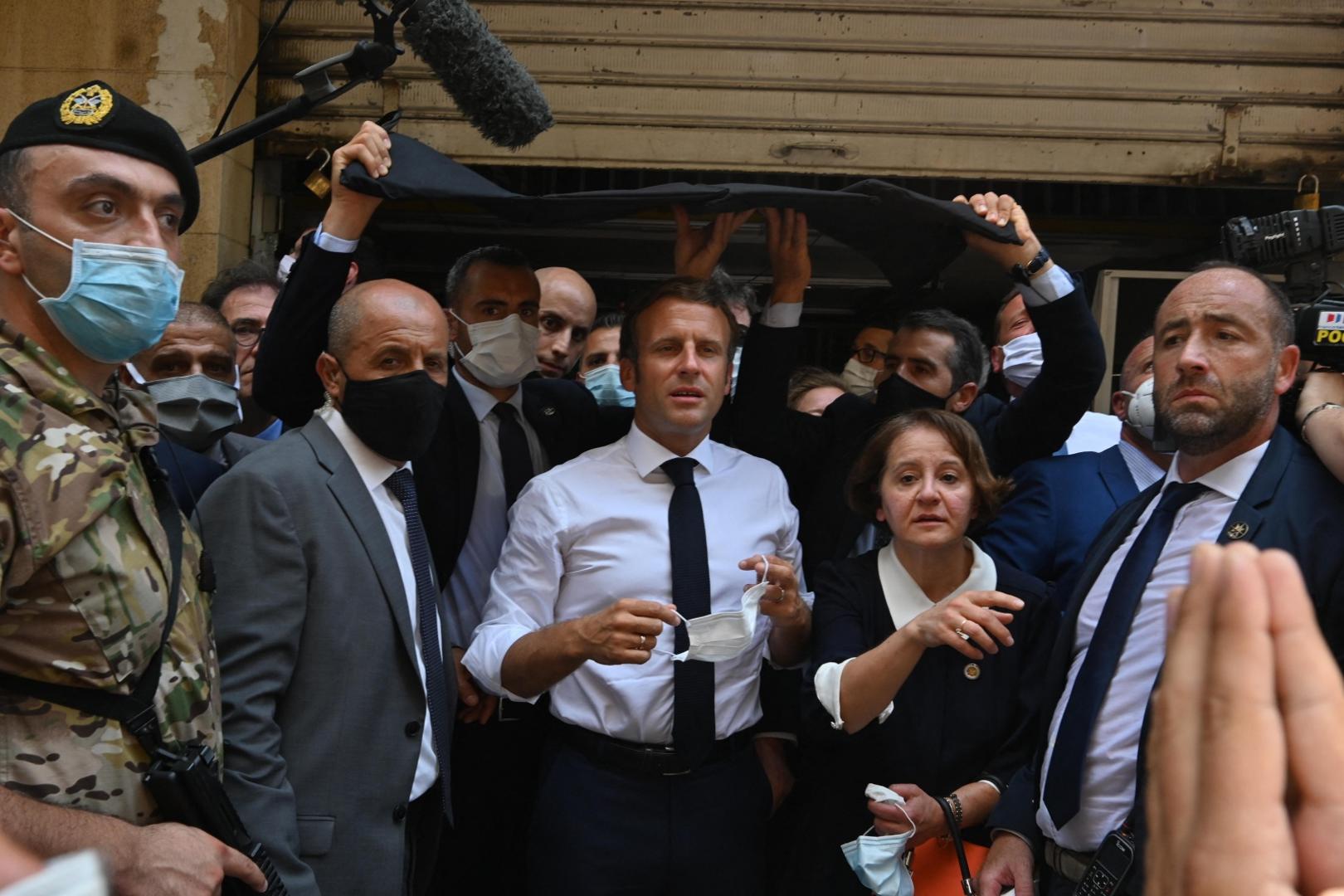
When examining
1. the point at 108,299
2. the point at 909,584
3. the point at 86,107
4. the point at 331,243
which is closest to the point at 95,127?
the point at 86,107

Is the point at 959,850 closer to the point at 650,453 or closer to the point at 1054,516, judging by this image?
the point at 1054,516

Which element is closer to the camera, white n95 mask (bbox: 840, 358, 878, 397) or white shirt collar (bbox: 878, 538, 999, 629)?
white shirt collar (bbox: 878, 538, 999, 629)

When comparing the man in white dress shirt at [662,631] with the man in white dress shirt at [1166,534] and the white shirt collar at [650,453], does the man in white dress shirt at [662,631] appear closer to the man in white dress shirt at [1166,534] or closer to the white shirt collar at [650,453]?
the white shirt collar at [650,453]

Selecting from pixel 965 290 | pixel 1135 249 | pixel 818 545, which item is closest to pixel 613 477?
pixel 818 545

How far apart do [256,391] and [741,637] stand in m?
1.41

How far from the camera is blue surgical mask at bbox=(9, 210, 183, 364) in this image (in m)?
2.00

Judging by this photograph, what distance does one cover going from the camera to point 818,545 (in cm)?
340

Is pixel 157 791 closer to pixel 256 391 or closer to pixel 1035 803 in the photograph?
pixel 256 391

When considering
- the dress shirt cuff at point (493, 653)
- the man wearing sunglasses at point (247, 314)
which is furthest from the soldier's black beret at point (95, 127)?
the man wearing sunglasses at point (247, 314)

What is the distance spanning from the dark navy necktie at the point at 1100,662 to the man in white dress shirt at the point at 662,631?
701 millimetres

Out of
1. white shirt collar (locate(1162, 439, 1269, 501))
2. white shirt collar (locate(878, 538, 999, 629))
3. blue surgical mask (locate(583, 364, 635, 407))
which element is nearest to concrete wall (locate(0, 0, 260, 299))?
blue surgical mask (locate(583, 364, 635, 407))

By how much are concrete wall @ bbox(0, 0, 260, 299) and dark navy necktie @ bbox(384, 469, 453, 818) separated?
3257 mm

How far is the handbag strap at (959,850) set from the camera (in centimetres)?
261

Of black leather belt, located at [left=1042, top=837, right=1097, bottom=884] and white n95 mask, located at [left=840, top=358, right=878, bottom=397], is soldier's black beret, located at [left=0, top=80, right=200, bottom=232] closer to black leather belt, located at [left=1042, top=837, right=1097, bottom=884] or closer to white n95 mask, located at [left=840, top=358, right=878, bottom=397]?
black leather belt, located at [left=1042, top=837, right=1097, bottom=884]
